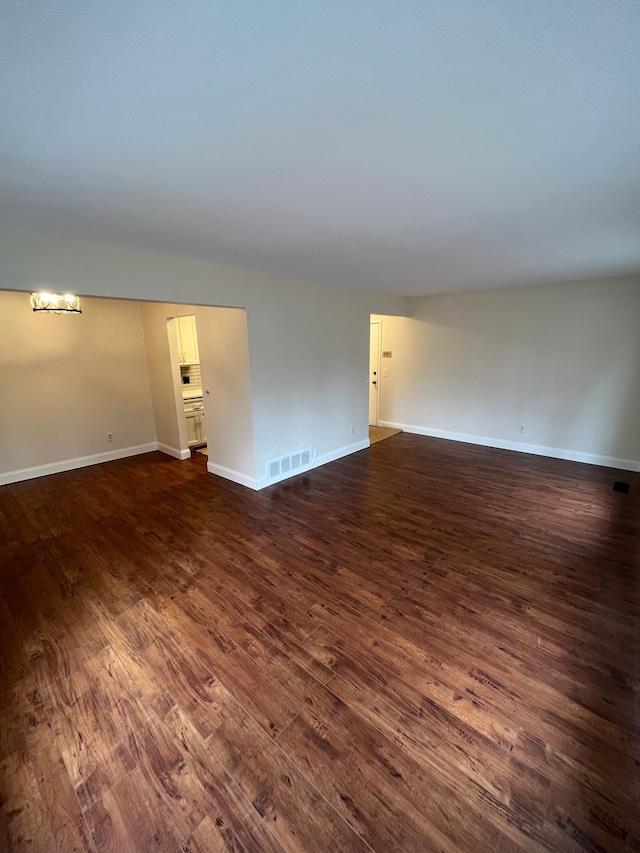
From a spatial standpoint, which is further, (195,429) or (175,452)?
(195,429)

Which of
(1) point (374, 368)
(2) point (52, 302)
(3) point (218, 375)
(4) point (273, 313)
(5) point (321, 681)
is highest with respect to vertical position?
(2) point (52, 302)

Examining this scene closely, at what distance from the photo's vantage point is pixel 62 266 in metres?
2.42

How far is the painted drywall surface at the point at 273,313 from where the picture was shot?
7.89 feet

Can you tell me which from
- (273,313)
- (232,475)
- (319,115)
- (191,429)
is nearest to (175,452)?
(191,429)

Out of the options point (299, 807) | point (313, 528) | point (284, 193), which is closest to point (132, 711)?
point (299, 807)

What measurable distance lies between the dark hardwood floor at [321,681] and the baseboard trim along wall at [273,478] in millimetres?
754

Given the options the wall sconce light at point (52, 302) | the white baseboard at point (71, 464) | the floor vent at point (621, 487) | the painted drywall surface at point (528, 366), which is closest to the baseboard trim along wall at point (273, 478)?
the white baseboard at point (71, 464)

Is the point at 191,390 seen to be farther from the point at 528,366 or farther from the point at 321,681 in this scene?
the point at 528,366

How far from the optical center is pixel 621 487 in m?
4.12

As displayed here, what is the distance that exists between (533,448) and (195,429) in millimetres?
5494

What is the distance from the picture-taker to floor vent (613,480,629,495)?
4047 mm

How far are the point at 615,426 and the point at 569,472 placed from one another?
0.92 meters

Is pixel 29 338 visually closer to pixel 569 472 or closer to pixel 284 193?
pixel 284 193

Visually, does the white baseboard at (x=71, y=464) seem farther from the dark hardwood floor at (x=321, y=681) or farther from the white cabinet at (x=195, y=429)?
the dark hardwood floor at (x=321, y=681)
